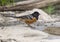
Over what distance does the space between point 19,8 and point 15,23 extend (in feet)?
6.47

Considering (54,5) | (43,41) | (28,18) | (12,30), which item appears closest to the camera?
(43,41)

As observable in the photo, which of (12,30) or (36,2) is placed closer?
(12,30)

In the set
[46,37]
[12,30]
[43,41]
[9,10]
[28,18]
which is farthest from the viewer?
[9,10]

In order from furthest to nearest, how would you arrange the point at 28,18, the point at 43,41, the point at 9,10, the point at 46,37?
the point at 9,10, the point at 28,18, the point at 46,37, the point at 43,41

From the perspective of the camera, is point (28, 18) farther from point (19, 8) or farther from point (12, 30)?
point (19, 8)

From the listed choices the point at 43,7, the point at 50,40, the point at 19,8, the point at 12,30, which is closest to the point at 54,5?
the point at 43,7

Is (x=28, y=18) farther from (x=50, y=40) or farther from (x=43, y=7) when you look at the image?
Answer: (x=43, y=7)

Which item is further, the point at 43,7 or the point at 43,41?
the point at 43,7

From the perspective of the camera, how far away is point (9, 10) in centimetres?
1040

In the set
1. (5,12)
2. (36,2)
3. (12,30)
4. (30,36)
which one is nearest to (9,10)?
(5,12)

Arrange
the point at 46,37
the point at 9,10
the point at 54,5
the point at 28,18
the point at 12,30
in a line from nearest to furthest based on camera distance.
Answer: the point at 46,37, the point at 12,30, the point at 28,18, the point at 9,10, the point at 54,5

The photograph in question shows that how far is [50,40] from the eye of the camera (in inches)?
234

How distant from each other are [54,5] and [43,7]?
73 cm

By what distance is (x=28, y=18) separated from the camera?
26.6 feet
